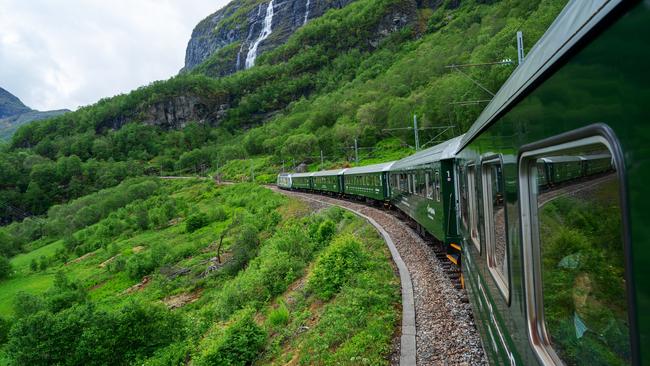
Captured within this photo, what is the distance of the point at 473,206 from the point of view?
5.22 metres

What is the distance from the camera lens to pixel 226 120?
162 meters

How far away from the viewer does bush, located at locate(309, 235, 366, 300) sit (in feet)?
34.1

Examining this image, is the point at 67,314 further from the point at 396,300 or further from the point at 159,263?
the point at 159,263

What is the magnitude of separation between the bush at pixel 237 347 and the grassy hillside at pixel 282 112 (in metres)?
43.4

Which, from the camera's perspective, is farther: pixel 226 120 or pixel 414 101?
pixel 226 120

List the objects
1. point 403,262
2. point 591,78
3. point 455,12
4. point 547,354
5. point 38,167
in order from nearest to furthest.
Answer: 1. point 591,78
2. point 547,354
3. point 403,262
4. point 38,167
5. point 455,12

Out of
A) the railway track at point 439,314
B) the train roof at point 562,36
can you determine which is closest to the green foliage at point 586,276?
the train roof at point 562,36

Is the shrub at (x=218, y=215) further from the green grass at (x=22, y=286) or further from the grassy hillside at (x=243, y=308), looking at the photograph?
the green grass at (x=22, y=286)

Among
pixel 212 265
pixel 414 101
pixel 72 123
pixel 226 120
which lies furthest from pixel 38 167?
pixel 212 265

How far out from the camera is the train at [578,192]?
127 centimetres

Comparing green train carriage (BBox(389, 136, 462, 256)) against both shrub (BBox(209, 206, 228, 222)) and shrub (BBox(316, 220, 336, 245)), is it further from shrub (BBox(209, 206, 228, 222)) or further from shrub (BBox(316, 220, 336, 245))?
shrub (BBox(209, 206, 228, 222))

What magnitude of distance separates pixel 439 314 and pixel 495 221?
4380mm

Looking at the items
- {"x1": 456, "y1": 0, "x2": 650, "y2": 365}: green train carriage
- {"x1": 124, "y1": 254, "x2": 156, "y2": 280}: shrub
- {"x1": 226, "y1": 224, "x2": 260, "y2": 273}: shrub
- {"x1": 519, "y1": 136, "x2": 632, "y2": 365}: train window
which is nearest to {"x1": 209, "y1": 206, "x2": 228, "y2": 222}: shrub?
{"x1": 124, "y1": 254, "x2": 156, "y2": 280}: shrub

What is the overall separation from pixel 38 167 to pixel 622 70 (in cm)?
13812
